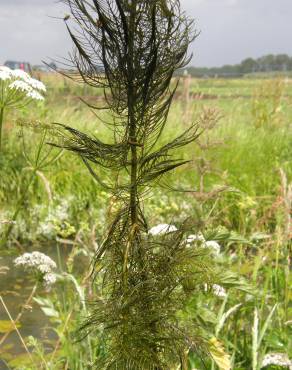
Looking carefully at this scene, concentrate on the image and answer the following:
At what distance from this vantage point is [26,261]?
2590 millimetres

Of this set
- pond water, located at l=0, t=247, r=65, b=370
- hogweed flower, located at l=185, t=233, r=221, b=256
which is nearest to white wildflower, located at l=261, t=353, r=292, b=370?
hogweed flower, located at l=185, t=233, r=221, b=256

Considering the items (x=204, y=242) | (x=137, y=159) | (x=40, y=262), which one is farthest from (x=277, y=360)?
(x=137, y=159)

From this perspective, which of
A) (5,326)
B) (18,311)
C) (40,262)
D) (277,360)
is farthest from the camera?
(18,311)

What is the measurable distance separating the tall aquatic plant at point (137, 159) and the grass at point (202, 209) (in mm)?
609

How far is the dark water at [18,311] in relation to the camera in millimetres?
3619

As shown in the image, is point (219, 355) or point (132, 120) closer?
point (132, 120)

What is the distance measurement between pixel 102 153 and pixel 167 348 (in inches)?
18.3

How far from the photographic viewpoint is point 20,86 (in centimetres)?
233

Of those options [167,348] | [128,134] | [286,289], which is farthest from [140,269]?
[286,289]

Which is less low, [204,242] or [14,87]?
[14,87]

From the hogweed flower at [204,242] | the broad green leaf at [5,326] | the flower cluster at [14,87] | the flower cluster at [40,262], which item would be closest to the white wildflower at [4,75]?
the flower cluster at [14,87]

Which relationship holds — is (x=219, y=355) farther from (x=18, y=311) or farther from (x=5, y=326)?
(x=18, y=311)

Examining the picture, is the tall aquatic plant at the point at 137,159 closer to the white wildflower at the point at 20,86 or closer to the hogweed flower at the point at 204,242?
the hogweed flower at the point at 204,242

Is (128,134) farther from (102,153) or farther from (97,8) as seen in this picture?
(97,8)
